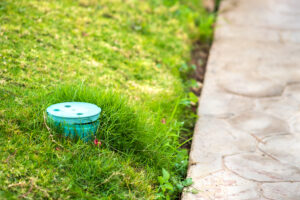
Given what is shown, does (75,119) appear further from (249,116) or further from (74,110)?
(249,116)

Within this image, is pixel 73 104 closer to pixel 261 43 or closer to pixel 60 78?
pixel 60 78

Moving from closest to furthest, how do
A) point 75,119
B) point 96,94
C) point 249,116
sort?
point 75,119 < point 96,94 < point 249,116

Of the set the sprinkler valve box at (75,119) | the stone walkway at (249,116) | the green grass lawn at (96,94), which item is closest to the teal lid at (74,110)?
the sprinkler valve box at (75,119)

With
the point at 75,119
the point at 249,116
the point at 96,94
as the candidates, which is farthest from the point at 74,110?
the point at 249,116

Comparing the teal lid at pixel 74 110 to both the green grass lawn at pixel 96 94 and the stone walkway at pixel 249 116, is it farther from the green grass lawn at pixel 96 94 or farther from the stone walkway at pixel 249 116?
the stone walkway at pixel 249 116

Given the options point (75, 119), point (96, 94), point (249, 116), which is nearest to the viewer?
point (75, 119)

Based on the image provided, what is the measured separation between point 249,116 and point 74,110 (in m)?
2.01

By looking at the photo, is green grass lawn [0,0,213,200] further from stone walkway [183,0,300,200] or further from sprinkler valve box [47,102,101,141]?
stone walkway [183,0,300,200]

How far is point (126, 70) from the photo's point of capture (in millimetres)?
4105

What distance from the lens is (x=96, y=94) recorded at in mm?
2965

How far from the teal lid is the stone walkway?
2.92ft

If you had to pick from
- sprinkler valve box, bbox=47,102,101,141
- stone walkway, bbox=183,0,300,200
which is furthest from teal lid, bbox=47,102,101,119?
stone walkway, bbox=183,0,300,200

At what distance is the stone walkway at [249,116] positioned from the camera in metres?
2.83

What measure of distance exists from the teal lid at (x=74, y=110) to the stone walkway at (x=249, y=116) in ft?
2.92
